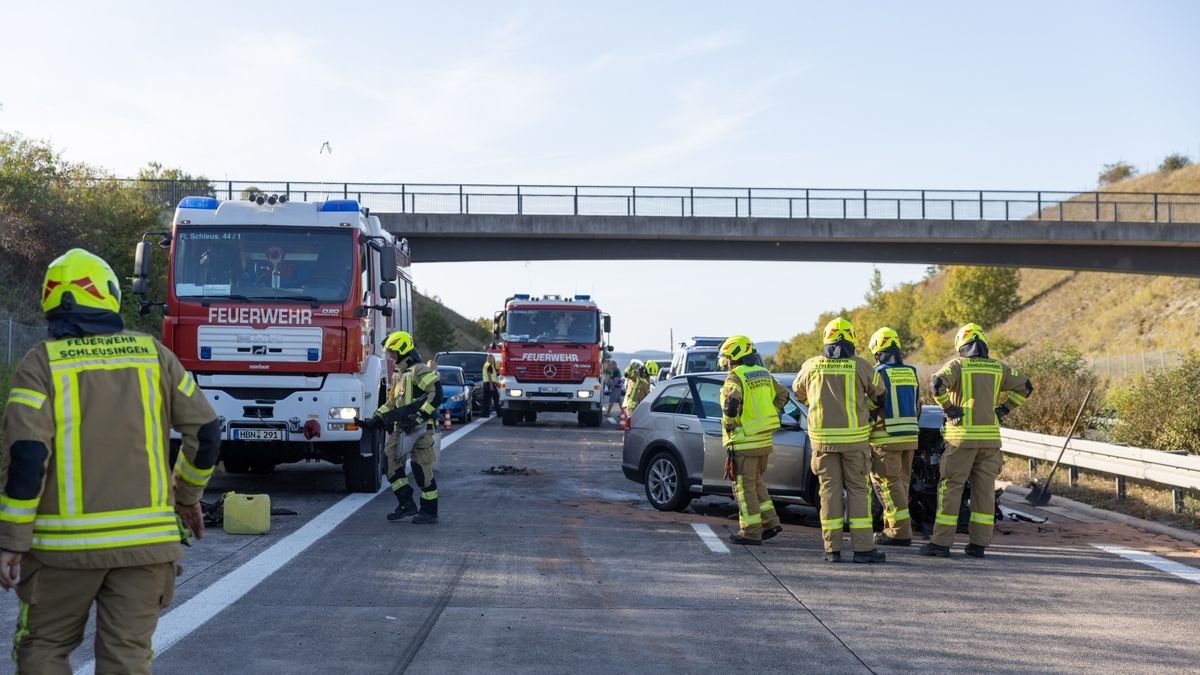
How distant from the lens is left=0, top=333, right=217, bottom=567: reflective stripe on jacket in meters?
4.36

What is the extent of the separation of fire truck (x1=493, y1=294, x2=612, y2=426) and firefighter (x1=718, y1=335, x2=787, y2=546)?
700 inches

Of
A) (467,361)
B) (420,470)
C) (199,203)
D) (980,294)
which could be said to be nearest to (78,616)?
(420,470)

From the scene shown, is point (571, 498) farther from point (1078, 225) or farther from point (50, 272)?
point (1078, 225)

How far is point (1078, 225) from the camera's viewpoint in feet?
137

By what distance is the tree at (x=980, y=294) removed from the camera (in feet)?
241

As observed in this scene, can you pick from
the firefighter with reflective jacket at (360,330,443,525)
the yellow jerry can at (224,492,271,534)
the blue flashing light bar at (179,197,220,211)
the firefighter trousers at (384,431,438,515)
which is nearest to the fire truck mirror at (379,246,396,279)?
the firefighter with reflective jacket at (360,330,443,525)

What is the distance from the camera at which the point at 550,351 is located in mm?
29016

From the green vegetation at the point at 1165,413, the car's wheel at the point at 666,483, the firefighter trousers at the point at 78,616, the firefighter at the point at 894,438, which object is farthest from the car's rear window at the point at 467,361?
the firefighter trousers at the point at 78,616

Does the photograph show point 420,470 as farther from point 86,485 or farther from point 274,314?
point 86,485

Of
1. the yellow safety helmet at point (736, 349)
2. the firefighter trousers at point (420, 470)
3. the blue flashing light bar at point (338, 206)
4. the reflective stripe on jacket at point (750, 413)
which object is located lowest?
the firefighter trousers at point (420, 470)

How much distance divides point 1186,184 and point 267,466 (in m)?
80.6

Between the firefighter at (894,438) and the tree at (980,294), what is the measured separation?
211 ft

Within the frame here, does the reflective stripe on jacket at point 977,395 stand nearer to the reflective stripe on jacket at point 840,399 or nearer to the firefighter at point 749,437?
the reflective stripe on jacket at point 840,399

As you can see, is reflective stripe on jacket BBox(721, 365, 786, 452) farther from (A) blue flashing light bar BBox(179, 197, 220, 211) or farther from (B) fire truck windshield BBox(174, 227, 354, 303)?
(A) blue flashing light bar BBox(179, 197, 220, 211)
